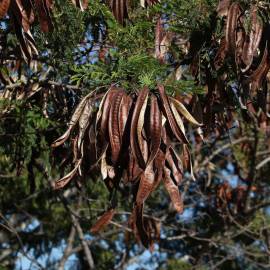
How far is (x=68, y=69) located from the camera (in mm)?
4391

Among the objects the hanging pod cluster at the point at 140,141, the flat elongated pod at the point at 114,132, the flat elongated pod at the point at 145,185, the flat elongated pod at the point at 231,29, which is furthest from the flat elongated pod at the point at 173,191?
the flat elongated pod at the point at 231,29

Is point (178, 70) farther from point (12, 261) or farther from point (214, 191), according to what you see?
point (12, 261)

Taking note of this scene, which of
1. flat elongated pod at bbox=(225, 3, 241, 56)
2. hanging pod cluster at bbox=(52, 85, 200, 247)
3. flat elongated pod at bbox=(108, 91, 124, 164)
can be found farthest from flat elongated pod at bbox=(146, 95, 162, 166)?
flat elongated pod at bbox=(225, 3, 241, 56)

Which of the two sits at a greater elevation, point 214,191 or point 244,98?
point 244,98

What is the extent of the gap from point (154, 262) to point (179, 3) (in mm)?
6798

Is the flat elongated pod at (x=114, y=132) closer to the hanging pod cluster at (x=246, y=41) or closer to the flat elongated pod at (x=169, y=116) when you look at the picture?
the flat elongated pod at (x=169, y=116)

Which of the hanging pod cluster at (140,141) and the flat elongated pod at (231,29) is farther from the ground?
the flat elongated pod at (231,29)

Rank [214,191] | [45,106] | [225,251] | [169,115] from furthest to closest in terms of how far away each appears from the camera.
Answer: [225,251] < [214,191] < [45,106] < [169,115]

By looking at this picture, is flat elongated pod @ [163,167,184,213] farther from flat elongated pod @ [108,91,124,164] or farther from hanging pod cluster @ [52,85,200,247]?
flat elongated pod @ [108,91,124,164]

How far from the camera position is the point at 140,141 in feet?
9.57

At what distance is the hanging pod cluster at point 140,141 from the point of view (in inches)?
115

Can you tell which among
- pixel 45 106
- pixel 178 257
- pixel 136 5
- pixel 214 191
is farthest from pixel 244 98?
pixel 178 257

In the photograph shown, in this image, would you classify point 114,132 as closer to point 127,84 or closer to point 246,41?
point 127,84

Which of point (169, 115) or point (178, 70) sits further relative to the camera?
point (178, 70)
